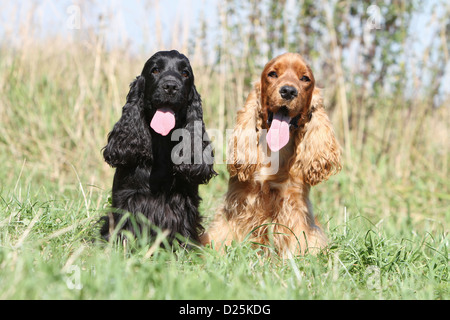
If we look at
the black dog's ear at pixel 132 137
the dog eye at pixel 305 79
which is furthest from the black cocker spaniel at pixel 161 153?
the dog eye at pixel 305 79

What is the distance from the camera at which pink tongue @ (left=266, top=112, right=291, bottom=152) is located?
2.90 metres

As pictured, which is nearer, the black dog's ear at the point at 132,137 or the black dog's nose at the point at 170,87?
the black dog's nose at the point at 170,87

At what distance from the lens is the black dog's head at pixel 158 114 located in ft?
9.03

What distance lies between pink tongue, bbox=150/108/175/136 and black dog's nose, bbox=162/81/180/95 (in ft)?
0.44

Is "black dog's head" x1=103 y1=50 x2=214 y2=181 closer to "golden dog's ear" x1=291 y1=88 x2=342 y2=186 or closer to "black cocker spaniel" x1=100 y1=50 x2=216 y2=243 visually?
"black cocker spaniel" x1=100 y1=50 x2=216 y2=243

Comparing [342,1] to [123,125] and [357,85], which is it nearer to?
[357,85]

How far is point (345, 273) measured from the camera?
2.50 m

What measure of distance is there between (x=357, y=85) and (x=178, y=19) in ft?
7.22

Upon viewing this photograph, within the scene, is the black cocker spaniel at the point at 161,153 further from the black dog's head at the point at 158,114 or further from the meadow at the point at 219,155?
the meadow at the point at 219,155

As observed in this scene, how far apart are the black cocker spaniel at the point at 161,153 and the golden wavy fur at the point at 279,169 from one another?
25 centimetres

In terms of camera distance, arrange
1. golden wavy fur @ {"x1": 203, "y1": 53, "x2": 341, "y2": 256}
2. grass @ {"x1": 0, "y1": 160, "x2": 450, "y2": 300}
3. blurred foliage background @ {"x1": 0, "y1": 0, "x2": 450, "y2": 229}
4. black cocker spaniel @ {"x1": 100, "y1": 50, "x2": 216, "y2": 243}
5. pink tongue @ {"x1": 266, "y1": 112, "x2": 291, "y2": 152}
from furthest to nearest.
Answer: blurred foliage background @ {"x1": 0, "y1": 0, "x2": 450, "y2": 229} → golden wavy fur @ {"x1": 203, "y1": 53, "x2": 341, "y2": 256} → pink tongue @ {"x1": 266, "y1": 112, "x2": 291, "y2": 152} → black cocker spaniel @ {"x1": 100, "y1": 50, "x2": 216, "y2": 243} → grass @ {"x1": 0, "y1": 160, "x2": 450, "y2": 300}

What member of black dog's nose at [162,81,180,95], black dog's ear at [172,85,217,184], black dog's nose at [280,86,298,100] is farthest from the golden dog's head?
black dog's nose at [162,81,180,95]

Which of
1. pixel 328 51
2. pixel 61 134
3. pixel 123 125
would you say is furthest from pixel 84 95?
pixel 328 51

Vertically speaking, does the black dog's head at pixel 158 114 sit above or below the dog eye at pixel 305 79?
below
